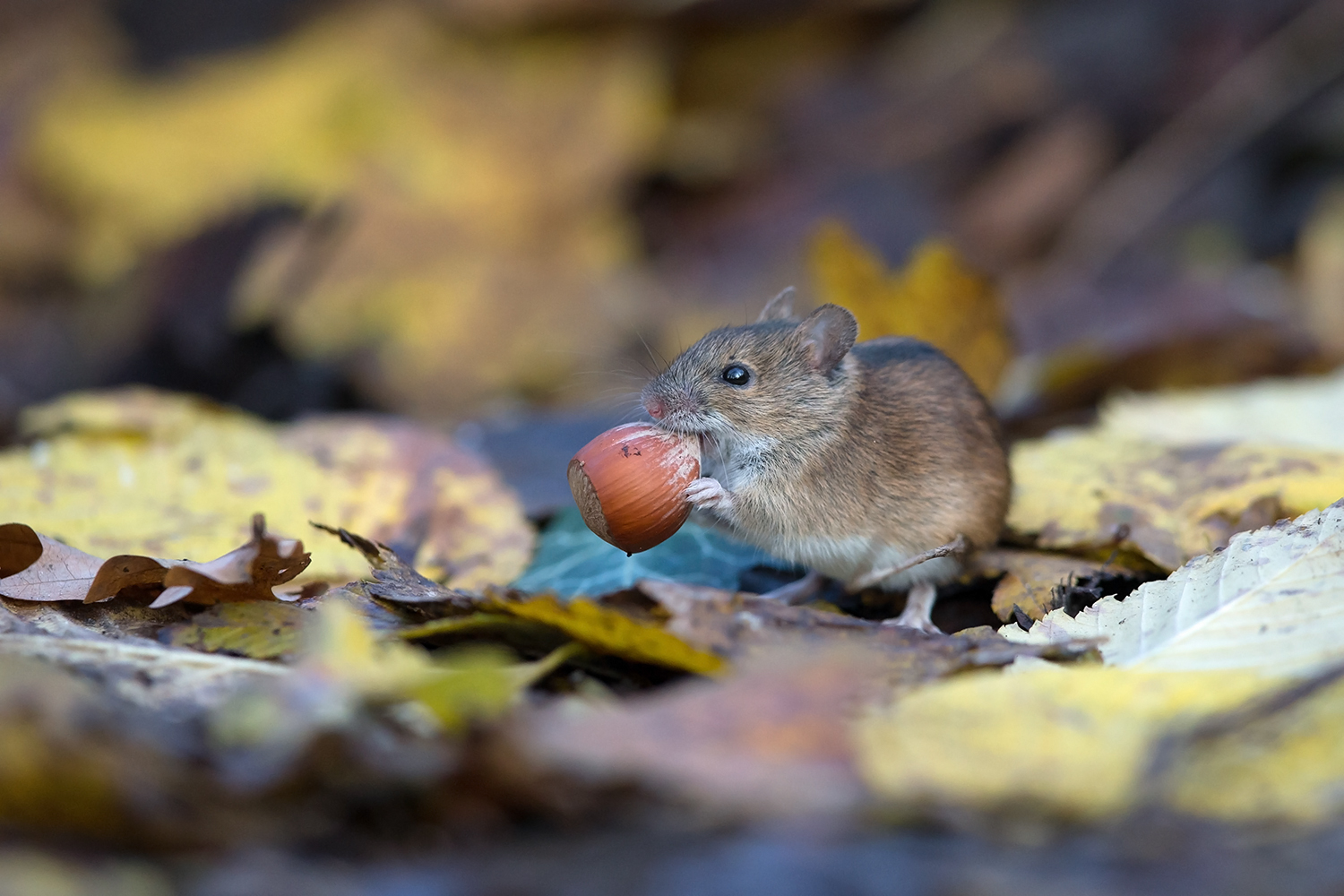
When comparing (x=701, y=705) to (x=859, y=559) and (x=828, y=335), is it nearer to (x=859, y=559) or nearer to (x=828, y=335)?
(x=859, y=559)

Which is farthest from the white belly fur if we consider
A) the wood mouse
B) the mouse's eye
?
the mouse's eye

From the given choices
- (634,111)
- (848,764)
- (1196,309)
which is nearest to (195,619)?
(848,764)

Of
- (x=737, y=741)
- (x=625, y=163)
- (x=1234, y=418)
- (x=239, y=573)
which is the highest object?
(x=625, y=163)

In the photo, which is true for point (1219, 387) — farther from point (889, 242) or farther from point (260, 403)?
point (260, 403)

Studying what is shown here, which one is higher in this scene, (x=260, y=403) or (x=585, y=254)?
(x=585, y=254)

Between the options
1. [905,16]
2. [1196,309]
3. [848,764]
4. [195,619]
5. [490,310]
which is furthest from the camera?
[905,16]

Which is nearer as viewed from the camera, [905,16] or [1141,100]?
[1141,100]

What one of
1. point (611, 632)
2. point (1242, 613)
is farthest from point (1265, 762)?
point (611, 632)
